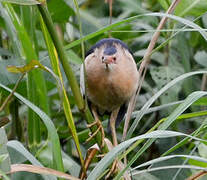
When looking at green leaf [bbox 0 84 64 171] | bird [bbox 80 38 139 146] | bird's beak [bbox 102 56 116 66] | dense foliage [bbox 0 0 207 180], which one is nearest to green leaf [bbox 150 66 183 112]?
dense foliage [bbox 0 0 207 180]

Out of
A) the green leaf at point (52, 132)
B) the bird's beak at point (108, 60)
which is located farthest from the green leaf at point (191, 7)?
the green leaf at point (52, 132)

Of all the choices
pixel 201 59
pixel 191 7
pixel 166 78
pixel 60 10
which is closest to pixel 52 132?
pixel 191 7

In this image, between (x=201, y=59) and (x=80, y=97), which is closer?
(x=80, y=97)

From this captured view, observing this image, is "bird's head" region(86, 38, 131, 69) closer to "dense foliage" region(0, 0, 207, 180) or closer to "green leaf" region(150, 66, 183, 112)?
"dense foliage" region(0, 0, 207, 180)

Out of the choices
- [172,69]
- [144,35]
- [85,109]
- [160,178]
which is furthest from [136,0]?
[85,109]

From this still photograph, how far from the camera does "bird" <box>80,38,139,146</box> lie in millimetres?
2207

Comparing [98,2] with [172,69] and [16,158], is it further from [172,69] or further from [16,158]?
[16,158]

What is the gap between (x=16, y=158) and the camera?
2.09 metres

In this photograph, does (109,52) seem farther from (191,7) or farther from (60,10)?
(60,10)

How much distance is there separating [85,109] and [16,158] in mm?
648

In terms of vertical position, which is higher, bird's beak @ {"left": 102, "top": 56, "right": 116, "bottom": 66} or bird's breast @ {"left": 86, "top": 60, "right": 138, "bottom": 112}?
bird's beak @ {"left": 102, "top": 56, "right": 116, "bottom": 66}

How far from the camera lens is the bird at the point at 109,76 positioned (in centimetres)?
221

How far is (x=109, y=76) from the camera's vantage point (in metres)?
2.23

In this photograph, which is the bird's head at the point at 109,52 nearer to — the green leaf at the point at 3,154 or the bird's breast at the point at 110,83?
the bird's breast at the point at 110,83
